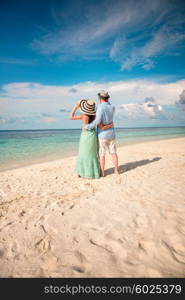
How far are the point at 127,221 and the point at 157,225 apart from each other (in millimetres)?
460

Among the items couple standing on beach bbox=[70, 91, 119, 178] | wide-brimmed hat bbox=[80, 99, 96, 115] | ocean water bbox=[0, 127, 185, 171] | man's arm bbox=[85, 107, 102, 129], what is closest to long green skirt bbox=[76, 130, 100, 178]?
couple standing on beach bbox=[70, 91, 119, 178]

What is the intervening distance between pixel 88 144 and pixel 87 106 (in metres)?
1.08

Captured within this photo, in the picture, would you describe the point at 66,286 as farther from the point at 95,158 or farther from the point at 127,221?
the point at 95,158

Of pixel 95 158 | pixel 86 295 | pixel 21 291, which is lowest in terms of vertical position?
pixel 86 295

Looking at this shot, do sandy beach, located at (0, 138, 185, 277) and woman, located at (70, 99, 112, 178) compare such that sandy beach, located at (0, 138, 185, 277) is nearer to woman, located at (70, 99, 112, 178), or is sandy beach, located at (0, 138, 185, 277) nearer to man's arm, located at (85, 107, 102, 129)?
woman, located at (70, 99, 112, 178)

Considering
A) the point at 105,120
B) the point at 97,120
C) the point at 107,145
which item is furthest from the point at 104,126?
the point at 107,145

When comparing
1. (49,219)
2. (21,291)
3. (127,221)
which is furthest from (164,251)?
(49,219)

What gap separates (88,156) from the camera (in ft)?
15.2

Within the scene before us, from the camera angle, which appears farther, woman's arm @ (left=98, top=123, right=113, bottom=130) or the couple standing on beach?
woman's arm @ (left=98, top=123, right=113, bottom=130)

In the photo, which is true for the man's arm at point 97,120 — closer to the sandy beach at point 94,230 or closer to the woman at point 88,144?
the woman at point 88,144

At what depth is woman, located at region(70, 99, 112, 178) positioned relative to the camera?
4.45m

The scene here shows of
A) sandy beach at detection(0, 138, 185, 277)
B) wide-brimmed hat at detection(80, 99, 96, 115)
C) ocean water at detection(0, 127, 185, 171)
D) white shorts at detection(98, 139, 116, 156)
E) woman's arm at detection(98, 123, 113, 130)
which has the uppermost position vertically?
wide-brimmed hat at detection(80, 99, 96, 115)

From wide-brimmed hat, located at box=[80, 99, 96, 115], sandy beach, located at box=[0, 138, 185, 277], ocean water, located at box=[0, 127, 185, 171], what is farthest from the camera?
ocean water, located at box=[0, 127, 185, 171]

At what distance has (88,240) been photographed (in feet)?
7.07
